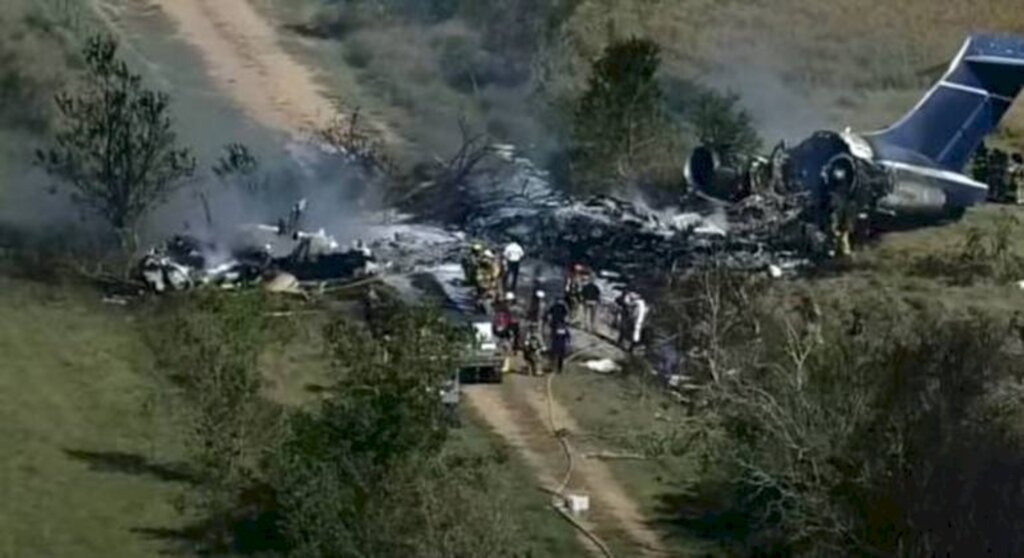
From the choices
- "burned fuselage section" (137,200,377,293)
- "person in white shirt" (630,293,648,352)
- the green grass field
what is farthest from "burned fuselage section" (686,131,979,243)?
the green grass field

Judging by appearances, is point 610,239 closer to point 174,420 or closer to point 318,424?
point 174,420

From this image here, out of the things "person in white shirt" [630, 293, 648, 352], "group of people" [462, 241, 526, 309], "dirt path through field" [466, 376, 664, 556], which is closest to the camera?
"dirt path through field" [466, 376, 664, 556]

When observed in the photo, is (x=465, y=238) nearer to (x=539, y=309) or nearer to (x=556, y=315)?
(x=539, y=309)

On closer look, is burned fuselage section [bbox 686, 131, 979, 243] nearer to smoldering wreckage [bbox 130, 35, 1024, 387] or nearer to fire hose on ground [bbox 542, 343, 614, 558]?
smoldering wreckage [bbox 130, 35, 1024, 387]

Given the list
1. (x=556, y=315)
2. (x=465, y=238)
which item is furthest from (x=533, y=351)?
(x=465, y=238)

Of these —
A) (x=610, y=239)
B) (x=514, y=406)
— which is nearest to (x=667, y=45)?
(x=610, y=239)

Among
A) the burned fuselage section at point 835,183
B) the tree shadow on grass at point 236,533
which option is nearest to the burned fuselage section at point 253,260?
the burned fuselage section at point 835,183
